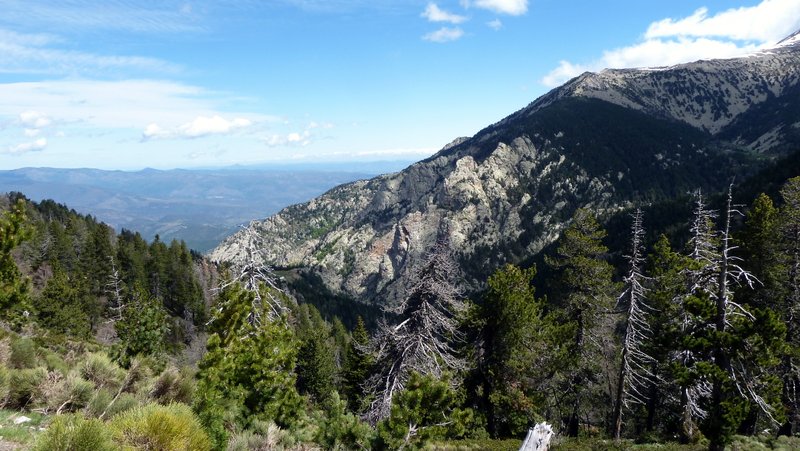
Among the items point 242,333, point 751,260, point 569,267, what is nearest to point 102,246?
point 242,333

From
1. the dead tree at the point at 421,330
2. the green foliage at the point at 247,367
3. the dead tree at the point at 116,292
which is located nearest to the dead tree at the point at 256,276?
the green foliage at the point at 247,367

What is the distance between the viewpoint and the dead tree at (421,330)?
20.1 meters

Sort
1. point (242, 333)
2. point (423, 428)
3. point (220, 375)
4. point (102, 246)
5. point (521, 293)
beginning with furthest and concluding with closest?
1. point (102, 246)
2. point (521, 293)
3. point (242, 333)
4. point (220, 375)
5. point (423, 428)

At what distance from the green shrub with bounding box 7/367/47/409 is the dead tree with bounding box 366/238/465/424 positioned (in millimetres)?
12678

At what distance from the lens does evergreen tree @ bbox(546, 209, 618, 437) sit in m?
24.7

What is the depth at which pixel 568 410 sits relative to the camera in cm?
2572

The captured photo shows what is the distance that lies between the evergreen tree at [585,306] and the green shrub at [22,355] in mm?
24137

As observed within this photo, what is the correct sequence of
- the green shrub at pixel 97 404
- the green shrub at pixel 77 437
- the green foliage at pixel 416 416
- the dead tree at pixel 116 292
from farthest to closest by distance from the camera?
the dead tree at pixel 116 292 → the green foliage at pixel 416 416 → the green shrub at pixel 97 404 → the green shrub at pixel 77 437

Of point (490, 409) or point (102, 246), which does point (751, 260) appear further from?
point (102, 246)

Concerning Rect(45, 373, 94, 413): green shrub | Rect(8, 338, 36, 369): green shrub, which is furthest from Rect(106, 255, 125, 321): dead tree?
Rect(45, 373, 94, 413): green shrub

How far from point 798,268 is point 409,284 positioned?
20.4m

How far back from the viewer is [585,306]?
2519cm

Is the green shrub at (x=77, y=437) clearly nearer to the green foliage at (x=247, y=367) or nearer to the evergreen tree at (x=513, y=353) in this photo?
the green foliage at (x=247, y=367)

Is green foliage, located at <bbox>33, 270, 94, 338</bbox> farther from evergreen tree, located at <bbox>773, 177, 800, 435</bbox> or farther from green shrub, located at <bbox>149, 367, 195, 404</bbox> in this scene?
evergreen tree, located at <bbox>773, 177, 800, 435</bbox>
